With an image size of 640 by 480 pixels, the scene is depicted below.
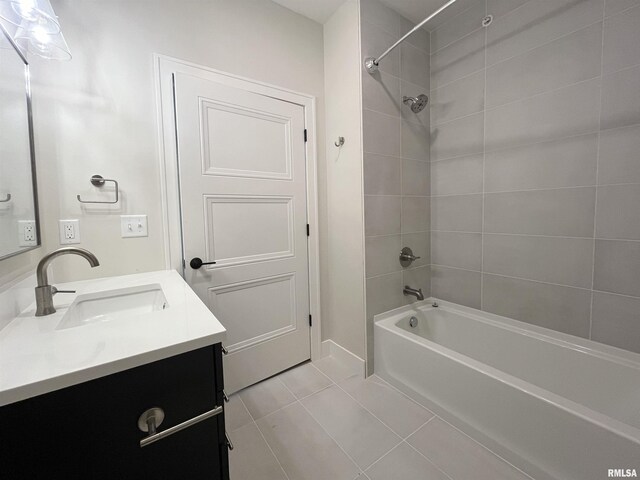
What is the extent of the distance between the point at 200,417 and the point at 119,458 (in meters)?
0.17

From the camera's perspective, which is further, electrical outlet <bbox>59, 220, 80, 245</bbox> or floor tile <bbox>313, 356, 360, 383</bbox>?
floor tile <bbox>313, 356, 360, 383</bbox>

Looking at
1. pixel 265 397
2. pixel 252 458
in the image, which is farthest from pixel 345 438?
pixel 265 397

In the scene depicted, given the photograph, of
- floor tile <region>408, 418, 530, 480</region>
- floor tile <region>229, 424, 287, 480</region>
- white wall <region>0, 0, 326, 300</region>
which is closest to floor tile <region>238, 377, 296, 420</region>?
floor tile <region>229, 424, 287, 480</region>

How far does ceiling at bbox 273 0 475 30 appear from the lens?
69.2 inches

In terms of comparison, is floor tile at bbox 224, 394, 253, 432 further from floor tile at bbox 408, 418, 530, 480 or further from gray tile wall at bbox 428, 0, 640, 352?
gray tile wall at bbox 428, 0, 640, 352

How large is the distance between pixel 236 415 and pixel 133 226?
1.22 meters

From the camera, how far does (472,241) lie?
1925 mm

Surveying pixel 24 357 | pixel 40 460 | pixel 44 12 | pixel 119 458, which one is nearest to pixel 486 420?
pixel 119 458

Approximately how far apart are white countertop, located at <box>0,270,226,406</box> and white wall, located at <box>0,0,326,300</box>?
489 mm

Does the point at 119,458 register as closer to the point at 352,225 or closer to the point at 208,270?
the point at 208,270

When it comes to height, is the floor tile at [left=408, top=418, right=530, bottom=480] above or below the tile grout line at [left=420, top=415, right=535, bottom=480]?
below

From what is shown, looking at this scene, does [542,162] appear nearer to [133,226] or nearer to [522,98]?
[522,98]

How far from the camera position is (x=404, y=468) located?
1.18m

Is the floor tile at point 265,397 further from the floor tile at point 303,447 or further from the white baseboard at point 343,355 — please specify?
the white baseboard at point 343,355
